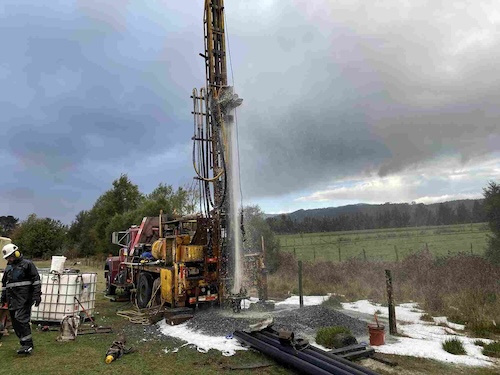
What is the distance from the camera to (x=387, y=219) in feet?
84.8

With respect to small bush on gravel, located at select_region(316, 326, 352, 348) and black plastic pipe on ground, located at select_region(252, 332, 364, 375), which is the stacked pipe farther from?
small bush on gravel, located at select_region(316, 326, 352, 348)

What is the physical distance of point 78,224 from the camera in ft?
181

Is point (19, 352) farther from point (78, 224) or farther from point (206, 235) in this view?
point (78, 224)

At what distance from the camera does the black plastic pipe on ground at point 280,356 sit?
5375 millimetres

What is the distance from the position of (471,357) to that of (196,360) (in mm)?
4703

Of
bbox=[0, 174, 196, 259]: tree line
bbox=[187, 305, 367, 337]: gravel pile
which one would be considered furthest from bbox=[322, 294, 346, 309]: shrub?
bbox=[0, 174, 196, 259]: tree line

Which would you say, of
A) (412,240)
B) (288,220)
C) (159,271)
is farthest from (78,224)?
(159,271)

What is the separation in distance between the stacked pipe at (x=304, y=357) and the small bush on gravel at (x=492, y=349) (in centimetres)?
288

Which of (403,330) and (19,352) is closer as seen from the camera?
(19,352)

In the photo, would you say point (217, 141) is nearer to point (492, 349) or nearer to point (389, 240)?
point (492, 349)

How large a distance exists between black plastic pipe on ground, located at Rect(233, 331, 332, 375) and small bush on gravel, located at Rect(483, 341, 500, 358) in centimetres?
343

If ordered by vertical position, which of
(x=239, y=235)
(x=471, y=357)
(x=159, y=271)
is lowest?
(x=471, y=357)

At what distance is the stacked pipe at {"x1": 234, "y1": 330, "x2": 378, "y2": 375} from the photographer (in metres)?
5.18

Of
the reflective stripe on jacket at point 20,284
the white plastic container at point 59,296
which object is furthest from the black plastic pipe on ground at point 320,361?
the white plastic container at point 59,296
